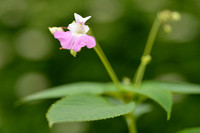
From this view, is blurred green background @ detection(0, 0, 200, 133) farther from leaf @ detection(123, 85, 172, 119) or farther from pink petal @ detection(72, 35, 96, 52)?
pink petal @ detection(72, 35, 96, 52)

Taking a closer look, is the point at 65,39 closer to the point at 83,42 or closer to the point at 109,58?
the point at 83,42

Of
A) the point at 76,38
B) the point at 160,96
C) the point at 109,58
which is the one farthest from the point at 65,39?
the point at 109,58

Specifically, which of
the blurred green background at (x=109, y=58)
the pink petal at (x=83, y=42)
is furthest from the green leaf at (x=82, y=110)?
the blurred green background at (x=109, y=58)

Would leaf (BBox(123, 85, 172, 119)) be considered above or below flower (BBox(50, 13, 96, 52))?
below

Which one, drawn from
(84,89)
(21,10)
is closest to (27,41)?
(21,10)

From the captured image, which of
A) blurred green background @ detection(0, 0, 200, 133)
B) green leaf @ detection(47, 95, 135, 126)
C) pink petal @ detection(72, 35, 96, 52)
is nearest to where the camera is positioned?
green leaf @ detection(47, 95, 135, 126)

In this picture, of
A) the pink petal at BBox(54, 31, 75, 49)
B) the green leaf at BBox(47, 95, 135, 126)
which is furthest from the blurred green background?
the pink petal at BBox(54, 31, 75, 49)

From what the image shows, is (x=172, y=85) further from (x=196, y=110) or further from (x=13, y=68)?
(x=13, y=68)

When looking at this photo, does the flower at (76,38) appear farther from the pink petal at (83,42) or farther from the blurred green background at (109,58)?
the blurred green background at (109,58)
